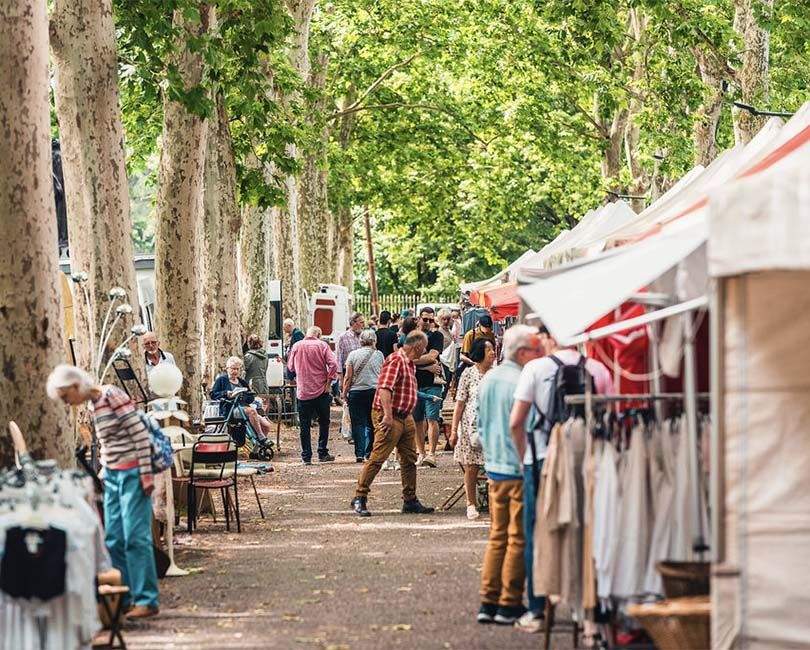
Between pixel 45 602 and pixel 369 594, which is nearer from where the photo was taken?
pixel 45 602

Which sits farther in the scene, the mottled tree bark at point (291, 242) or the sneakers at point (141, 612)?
the mottled tree bark at point (291, 242)

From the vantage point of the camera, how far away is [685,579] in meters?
8.29

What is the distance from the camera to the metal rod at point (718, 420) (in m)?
7.65

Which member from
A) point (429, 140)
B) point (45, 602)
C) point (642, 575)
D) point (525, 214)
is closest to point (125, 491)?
point (45, 602)

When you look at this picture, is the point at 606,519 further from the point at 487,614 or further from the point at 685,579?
the point at 487,614

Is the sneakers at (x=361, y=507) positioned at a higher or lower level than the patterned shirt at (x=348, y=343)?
lower

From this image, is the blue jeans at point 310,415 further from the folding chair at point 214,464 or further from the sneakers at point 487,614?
the sneakers at point 487,614

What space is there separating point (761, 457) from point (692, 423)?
2.84 ft

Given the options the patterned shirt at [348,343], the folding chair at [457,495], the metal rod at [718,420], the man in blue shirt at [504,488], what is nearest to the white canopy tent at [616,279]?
the metal rod at [718,420]

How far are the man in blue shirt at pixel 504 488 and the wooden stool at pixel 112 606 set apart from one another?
91.2 inches

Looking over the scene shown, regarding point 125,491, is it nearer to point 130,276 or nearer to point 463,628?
point 463,628

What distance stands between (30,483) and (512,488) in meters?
3.42

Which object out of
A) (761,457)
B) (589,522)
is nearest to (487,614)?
(589,522)

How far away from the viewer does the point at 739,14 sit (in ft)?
87.5
